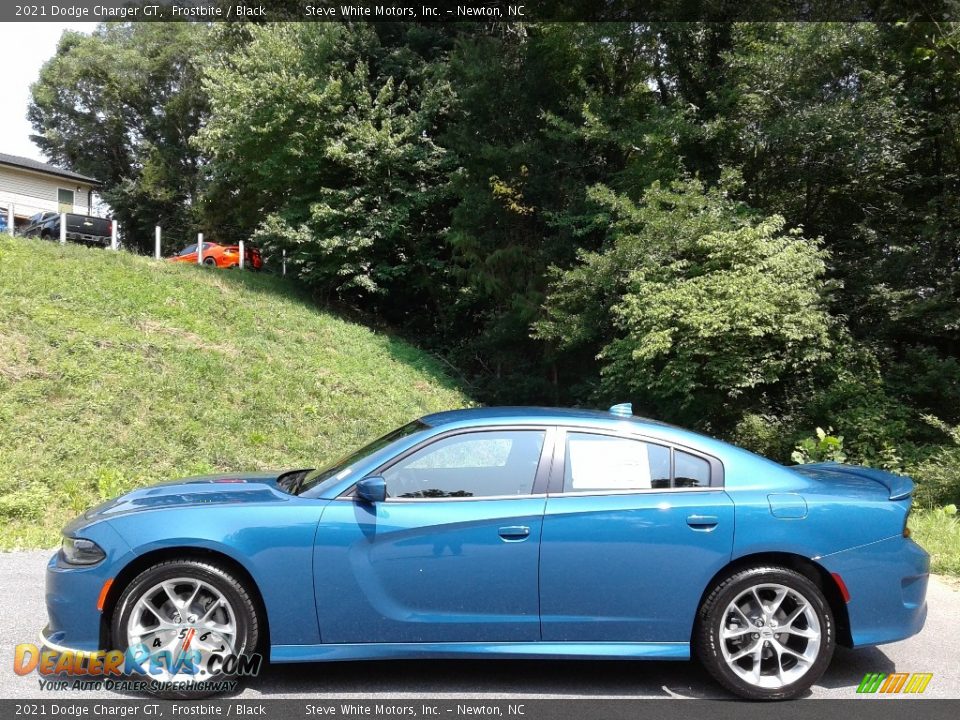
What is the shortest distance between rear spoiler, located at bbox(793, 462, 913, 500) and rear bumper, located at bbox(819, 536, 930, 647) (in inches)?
11.5

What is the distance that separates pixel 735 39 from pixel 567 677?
1561cm

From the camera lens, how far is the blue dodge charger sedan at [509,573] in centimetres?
377

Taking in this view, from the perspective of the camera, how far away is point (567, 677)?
414 centimetres

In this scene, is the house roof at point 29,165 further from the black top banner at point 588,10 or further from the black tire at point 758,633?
the black tire at point 758,633

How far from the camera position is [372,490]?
3791mm

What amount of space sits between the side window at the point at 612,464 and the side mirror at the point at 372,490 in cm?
96

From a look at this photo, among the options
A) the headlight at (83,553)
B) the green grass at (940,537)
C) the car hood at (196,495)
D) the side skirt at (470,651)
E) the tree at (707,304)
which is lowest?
the green grass at (940,537)

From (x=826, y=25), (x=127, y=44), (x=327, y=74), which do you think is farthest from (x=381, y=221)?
(x=127, y=44)

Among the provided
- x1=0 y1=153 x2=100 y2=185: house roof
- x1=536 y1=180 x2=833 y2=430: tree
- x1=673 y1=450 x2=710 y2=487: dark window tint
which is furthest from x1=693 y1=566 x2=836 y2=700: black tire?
x1=0 y1=153 x2=100 y2=185: house roof

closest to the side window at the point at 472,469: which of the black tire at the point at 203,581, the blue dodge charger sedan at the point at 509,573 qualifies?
the blue dodge charger sedan at the point at 509,573

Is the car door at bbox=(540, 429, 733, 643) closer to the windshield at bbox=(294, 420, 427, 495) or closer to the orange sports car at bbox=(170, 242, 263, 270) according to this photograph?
the windshield at bbox=(294, 420, 427, 495)

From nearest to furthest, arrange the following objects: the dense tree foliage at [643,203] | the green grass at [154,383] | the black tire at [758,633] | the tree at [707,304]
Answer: the black tire at [758,633] < the green grass at [154,383] < the tree at [707,304] < the dense tree foliage at [643,203]

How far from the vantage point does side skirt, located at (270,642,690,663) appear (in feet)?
12.4

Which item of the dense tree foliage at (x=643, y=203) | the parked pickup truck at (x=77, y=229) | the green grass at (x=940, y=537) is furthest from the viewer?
the parked pickup truck at (x=77, y=229)
